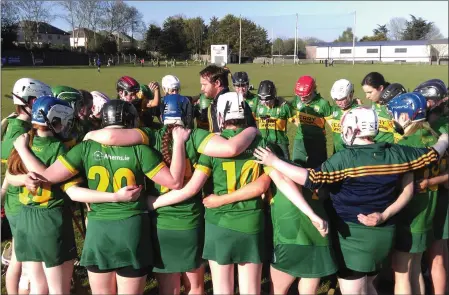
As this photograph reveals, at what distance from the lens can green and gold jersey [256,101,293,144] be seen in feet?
23.1

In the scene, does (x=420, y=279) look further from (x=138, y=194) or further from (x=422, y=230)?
(x=138, y=194)

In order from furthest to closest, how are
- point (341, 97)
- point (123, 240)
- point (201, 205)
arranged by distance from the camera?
point (341, 97)
point (201, 205)
point (123, 240)

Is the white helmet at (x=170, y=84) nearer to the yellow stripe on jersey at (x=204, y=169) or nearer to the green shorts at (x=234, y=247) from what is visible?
the yellow stripe on jersey at (x=204, y=169)

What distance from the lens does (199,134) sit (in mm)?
3520

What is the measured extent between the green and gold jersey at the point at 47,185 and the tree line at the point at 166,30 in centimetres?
888

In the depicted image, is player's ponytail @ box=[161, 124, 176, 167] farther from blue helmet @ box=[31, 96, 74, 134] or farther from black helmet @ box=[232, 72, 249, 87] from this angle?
black helmet @ box=[232, 72, 249, 87]

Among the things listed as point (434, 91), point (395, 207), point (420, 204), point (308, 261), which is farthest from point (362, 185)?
point (434, 91)

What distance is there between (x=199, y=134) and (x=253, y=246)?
1.07 m

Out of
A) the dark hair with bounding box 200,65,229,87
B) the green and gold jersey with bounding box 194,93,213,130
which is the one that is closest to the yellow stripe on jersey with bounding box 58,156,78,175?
the dark hair with bounding box 200,65,229,87

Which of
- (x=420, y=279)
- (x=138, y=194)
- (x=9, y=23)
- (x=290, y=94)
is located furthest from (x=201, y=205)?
(x=9, y=23)

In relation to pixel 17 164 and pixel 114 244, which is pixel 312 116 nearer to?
pixel 114 244

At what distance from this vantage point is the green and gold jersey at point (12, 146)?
3988 mm

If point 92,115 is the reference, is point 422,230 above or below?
below

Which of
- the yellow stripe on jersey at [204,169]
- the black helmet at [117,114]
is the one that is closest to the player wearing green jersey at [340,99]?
the yellow stripe on jersey at [204,169]
